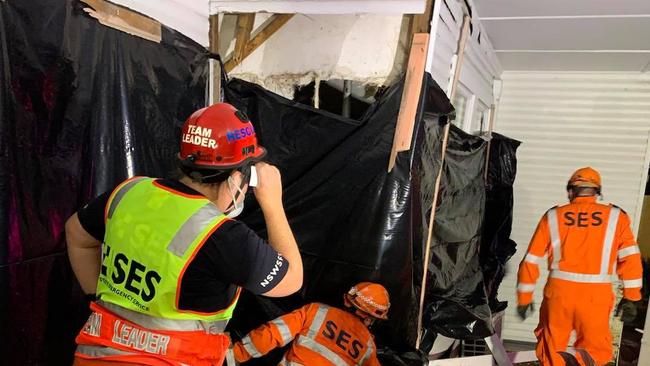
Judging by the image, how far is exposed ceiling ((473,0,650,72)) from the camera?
2.83 meters

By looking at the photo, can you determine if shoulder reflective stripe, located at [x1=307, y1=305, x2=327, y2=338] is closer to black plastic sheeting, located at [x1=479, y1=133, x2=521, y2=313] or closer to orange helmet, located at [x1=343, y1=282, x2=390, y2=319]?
orange helmet, located at [x1=343, y1=282, x2=390, y2=319]

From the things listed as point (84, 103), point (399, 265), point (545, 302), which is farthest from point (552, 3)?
point (84, 103)

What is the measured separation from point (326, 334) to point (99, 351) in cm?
123

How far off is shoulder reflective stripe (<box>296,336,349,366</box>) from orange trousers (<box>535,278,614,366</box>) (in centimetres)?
186

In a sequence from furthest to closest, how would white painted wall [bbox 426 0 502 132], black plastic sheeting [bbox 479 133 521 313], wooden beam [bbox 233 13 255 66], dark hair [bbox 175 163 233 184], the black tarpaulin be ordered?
black plastic sheeting [bbox 479 133 521 313] < wooden beam [bbox 233 13 255 66] < the black tarpaulin < white painted wall [bbox 426 0 502 132] < dark hair [bbox 175 163 233 184]

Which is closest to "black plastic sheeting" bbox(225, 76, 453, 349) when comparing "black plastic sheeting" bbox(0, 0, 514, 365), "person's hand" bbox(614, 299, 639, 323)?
"black plastic sheeting" bbox(0, 0, 514, 365)

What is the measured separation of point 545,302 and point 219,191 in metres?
2.99

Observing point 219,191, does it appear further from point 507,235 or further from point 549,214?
point 507,235

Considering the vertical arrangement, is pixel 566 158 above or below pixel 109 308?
above

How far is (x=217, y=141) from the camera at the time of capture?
1276 millimetres

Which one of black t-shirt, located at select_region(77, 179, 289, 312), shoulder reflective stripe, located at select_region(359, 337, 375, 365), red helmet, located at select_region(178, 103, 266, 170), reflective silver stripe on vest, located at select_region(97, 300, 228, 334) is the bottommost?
shoulder reflective stripe, located at select_region(359, 337, 375, 365)

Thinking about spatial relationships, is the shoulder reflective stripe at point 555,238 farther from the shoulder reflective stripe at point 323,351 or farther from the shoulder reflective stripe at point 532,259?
the shoulder reflective stripe at point 323,351

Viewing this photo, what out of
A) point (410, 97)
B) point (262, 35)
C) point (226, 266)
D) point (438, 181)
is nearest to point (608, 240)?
point (438, 181)

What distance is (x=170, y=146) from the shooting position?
220 centimetres
